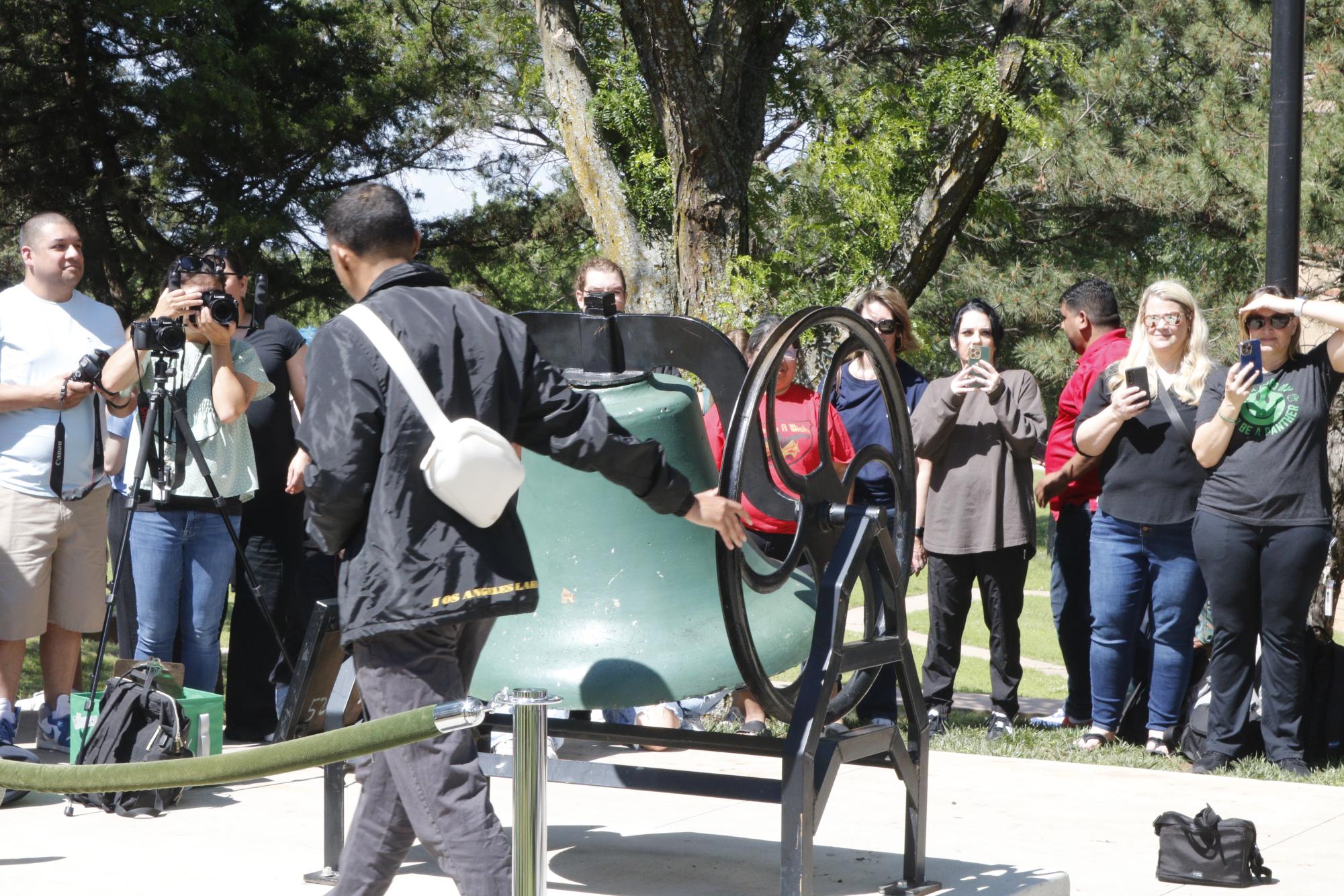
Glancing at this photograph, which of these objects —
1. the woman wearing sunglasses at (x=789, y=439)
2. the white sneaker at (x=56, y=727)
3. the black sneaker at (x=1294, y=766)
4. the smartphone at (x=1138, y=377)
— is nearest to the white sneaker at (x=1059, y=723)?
the black sneaker at (x=1294, y=766)

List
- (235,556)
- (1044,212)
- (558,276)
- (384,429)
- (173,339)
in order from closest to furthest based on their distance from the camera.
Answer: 1. (384,429)
2. (173,339)
3. (235,556)
4. (1044,212)
5. (558,276)

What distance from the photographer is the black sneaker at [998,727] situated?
566 centimetres

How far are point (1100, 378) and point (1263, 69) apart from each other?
714cm

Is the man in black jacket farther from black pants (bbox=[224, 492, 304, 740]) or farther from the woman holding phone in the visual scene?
the woman holding phone

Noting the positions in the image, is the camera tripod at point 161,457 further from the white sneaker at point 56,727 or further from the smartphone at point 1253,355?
the smartphone at point 1253,355

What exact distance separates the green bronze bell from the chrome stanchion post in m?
0.72

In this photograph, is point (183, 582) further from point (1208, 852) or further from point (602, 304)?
point (1208, 852)

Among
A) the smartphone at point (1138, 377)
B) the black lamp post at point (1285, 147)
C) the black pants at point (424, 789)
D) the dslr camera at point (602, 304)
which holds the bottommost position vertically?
the black pants at point (424, 789)

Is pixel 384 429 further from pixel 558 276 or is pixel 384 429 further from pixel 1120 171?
pixel 558 276

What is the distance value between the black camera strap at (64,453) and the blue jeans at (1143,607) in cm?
377

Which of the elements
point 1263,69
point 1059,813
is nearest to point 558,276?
point 1263,69

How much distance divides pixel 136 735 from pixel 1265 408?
3977mm

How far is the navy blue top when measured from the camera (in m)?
5.72

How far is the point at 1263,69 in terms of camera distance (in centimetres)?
1140
